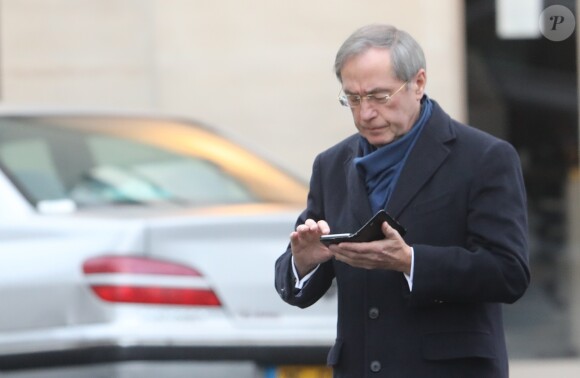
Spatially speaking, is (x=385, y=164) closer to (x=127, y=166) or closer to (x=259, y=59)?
(x=127, y=166)

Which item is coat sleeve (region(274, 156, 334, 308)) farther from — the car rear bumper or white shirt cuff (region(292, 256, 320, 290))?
the car rear bumper

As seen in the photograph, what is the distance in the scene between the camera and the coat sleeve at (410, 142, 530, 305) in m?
3.06

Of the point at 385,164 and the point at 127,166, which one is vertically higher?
the point at 385,164

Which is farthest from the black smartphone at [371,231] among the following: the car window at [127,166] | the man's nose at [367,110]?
the car window at [127,166]

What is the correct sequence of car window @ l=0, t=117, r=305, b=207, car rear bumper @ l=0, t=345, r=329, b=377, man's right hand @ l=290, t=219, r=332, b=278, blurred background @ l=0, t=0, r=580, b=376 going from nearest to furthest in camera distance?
man's right hand @ l=290, t=219, r=332, b=278
car rear bumper @ l=0, t=345, r=329, b=377
car window @ l=0, t=117, r=305, b=207
blurred background @ l=0, t=0, r=580, b=376

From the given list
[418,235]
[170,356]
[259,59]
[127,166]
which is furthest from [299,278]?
[259,59]

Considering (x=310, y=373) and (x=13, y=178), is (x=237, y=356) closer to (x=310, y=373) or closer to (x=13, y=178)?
(x=310, y=373)

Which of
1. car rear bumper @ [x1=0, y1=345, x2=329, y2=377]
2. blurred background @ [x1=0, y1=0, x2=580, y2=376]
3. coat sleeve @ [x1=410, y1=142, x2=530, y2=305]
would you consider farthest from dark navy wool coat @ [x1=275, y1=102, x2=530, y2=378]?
blurred background @ [x1=0, y1=0, x2=580, y2=376]

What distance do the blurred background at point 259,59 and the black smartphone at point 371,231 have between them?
5.77 m

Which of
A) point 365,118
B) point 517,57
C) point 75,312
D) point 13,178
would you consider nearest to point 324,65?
point 517,57

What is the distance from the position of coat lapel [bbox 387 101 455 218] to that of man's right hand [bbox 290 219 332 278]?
7.2 inches

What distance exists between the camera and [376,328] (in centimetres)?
317

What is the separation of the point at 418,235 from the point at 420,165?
17cm

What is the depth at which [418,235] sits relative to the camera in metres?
3.15
